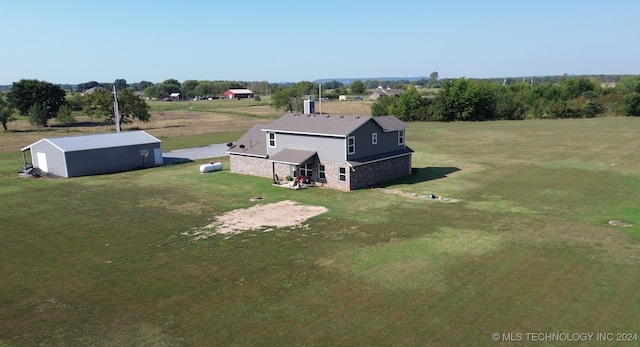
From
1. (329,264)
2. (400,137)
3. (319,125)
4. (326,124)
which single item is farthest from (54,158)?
(329,264)

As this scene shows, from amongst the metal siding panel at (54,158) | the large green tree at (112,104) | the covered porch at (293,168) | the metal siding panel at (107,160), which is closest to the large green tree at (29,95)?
the large green tree at (112,104)

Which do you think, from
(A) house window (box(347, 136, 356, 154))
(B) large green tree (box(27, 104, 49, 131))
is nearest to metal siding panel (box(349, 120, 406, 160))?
(A) house window (box(347, 136, 356, 154))

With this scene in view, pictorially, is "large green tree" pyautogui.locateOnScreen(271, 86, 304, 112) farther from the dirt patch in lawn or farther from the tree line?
the dirt patch in lawn

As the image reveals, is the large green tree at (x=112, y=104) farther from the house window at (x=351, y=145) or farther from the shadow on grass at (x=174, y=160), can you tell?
the house window at (x=351, y=145)

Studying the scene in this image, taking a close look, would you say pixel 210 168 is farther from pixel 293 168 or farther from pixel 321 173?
pixel 321 173

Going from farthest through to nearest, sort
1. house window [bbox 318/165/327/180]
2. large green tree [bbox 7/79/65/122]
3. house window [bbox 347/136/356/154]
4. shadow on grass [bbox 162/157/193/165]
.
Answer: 1. large green tree [bbox 7/79/65/122]
2. shadow on grass [bbox 162/157/193/165]
3. house window [bbox 318/165/327/180]
4. house window [bbox 347/136/356/154]

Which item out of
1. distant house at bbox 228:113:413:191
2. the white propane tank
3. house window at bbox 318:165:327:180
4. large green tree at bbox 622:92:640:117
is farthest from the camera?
large green tree at bbox 622:92:640:117

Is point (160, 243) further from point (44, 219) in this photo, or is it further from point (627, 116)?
point (627, 116)
